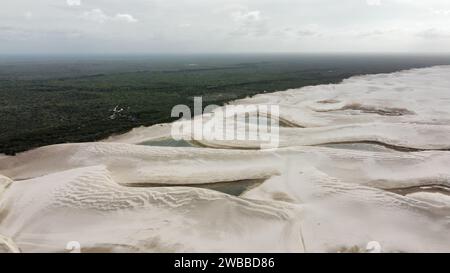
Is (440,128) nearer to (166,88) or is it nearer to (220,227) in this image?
(220,227)

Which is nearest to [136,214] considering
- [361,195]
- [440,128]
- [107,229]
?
[107,229]

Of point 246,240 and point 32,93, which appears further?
point 32,93

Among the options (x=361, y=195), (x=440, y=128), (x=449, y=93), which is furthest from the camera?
(x=449, y=93)
